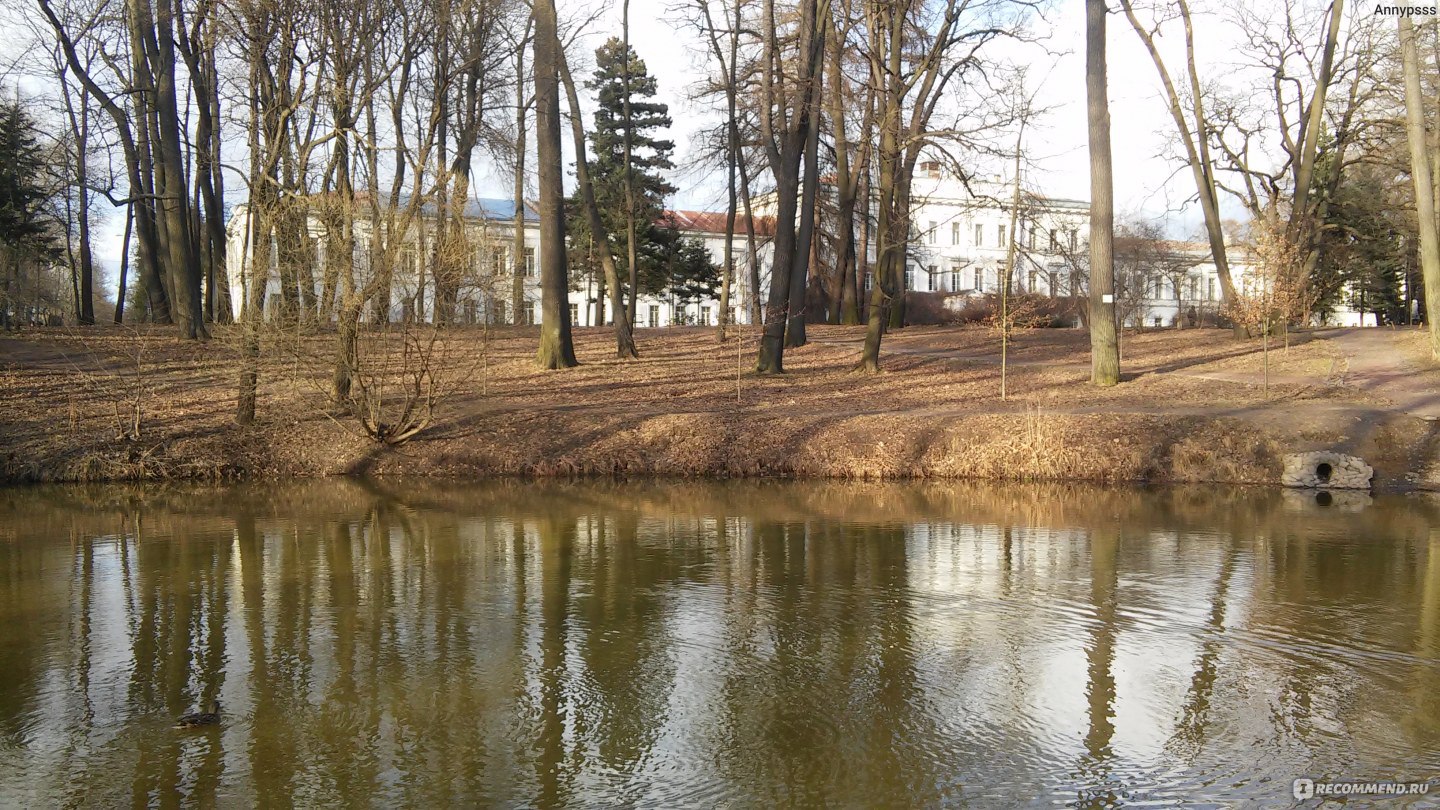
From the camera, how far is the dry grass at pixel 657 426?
58.0 feet

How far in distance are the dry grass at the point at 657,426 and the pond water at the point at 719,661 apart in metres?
4.50

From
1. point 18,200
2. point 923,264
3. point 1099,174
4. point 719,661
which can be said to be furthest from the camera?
point 923,264

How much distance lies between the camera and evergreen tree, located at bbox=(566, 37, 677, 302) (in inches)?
1834

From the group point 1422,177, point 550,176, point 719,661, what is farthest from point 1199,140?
point 719,661

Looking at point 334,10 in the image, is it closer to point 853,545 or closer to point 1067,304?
point 853,545

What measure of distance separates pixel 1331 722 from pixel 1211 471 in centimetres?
1172

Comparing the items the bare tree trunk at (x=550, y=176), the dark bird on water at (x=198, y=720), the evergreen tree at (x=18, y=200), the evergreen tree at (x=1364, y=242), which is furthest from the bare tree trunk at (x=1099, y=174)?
the evergreen tree at (x=18, y=200)

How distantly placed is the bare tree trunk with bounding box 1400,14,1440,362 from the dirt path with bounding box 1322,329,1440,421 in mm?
948

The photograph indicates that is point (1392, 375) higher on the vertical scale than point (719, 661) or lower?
higher

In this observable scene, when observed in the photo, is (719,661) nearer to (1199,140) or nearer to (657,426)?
(657,426)

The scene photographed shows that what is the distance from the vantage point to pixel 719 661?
24.7 ft

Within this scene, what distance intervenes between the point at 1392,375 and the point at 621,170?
31270 mm

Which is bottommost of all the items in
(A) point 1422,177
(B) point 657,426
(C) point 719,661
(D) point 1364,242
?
(C) point 719,661

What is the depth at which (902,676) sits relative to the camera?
716 cm
